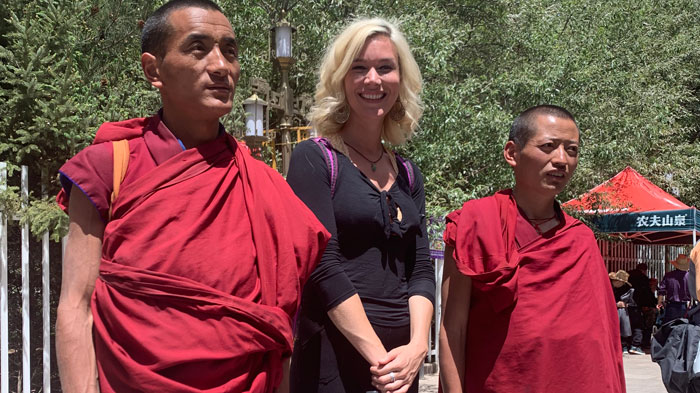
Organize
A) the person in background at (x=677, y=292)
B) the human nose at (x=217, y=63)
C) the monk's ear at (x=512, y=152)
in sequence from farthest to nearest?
the person in background at (x=677, y=292) < the monk's ear at (x=512, y=152) < the human nose at (x=217, y=63)

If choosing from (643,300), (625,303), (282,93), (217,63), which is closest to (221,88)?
(217,63)

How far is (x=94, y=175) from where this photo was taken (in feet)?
6.27

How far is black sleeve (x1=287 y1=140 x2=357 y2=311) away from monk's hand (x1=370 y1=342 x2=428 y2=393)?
24cm

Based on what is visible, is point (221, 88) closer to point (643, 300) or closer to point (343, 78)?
point (343, 78)

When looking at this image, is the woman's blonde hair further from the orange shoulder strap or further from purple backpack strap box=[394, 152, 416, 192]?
the orange shoulder strap

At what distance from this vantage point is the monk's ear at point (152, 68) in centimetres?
211

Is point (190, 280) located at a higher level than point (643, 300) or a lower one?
higher

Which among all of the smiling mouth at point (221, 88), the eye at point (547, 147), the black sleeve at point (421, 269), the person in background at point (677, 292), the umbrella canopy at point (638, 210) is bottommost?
the person in background at point (677, 292)

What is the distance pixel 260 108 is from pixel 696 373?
506 cm

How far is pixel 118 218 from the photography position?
1.92 m

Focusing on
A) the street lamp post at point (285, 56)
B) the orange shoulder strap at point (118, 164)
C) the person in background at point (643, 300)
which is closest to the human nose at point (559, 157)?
the orange shoulder strap at point (118, 164)

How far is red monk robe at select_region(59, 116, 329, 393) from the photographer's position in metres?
1.83

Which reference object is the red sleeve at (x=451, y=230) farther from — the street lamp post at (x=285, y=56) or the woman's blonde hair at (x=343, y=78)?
the street lamp post at (x=285, y=56)

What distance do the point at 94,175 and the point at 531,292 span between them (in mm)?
1576
